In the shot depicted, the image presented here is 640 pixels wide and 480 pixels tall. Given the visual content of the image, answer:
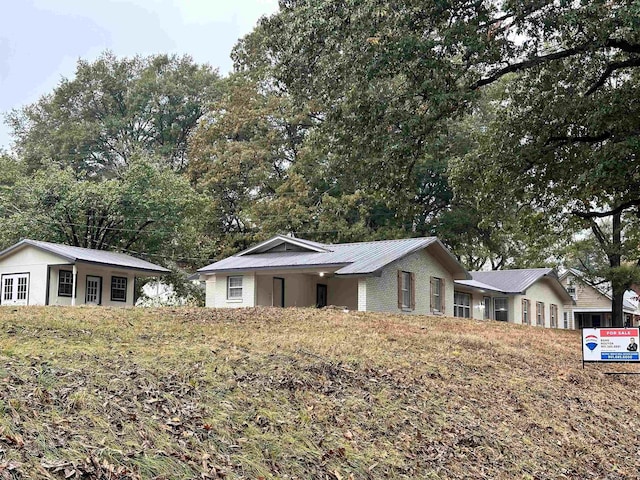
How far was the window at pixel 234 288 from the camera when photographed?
2556cm

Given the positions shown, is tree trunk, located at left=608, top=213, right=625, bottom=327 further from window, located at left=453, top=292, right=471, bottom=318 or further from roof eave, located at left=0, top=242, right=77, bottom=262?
roof eave, located at left=0, top=242, right=77, bottom=262

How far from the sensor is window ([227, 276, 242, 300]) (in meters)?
25.6

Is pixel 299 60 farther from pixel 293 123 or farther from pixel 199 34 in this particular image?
pixel 199 34

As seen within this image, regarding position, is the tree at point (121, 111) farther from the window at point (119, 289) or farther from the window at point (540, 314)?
Answer: the window at point (540, 314)

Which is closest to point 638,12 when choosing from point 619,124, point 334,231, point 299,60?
point 619,124

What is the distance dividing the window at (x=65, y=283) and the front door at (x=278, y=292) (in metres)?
8.11

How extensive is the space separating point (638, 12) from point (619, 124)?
14.5ft

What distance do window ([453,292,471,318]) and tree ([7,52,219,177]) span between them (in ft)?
77.1

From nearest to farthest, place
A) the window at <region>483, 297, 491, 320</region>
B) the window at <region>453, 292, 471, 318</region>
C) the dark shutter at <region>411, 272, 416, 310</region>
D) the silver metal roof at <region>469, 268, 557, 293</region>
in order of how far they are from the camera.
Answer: the dark shutter at <region>411, 272, 416, 310</region>
the window at <region>453, 292, 471, 318</region>
the silver metal roof at <region>469, 268, 557, 293</region>
the window at <region>483, 297, 491, 320</region>

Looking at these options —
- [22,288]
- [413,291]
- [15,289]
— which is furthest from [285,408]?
[15,289]

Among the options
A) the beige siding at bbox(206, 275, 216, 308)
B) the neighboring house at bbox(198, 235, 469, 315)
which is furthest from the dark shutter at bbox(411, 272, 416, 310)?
the beige siding at bbox(206, 275, 216, 308)

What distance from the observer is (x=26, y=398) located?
5289 mm

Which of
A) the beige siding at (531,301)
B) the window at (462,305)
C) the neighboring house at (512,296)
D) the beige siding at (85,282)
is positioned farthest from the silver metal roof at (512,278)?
the beige siding at (85,282)

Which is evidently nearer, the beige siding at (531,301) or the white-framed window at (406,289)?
the white-framed window at (406,289)
